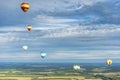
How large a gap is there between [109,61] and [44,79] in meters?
70.0

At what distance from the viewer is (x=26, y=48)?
85.4m

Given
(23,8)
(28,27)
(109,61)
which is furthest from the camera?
(109,61)

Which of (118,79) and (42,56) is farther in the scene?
(118,79)

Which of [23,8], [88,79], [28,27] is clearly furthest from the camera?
[88,79]

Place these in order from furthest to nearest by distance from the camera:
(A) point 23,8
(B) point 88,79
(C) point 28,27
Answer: (B) point 88,79, (C) point 28,27, (A) point 23,8

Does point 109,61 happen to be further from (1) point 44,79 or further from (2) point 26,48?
(1) point 44,79

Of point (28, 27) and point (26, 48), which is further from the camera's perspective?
point (26, 48)

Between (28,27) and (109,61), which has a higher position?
(28,27)

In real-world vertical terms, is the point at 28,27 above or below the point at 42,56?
above

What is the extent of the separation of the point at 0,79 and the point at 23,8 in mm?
97989

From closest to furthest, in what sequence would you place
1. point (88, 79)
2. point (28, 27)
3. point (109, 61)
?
point (28, 27), point (109, 61), point (88, 79)

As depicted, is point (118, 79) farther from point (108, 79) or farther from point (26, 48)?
Result: point (26, 48)

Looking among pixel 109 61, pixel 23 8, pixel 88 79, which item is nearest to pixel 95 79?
pixel 88 79

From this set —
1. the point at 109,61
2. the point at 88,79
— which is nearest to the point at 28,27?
the point at 109,61
